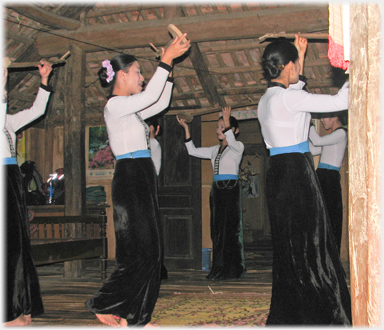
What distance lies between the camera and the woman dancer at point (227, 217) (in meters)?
5.21

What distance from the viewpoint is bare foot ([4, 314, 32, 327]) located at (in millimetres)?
2892

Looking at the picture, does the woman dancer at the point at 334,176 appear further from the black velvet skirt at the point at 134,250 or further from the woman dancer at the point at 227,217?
the black velvet skirt at the point at 134,250

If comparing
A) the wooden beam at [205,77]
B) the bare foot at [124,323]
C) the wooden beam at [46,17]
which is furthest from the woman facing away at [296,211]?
the wooden beam at [46,17]

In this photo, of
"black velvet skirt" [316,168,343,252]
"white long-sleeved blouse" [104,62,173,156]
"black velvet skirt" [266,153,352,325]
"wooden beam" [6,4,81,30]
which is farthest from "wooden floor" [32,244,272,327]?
"wooden beam" [6,4,81,30]

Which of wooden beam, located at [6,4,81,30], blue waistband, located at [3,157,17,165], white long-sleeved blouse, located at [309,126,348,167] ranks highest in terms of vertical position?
wooden beam, located at [6,4,81,30]

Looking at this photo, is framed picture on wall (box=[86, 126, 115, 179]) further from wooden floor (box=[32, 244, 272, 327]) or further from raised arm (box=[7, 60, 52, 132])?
raised arm (box=[7, 60, 52, 132])

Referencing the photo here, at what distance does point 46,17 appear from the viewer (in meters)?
5.46

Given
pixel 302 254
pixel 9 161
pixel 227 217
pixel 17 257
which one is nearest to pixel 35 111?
pixel 9 161

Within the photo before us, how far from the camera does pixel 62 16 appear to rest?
223 inches

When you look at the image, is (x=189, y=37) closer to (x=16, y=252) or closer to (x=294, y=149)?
(x=294, y=149)

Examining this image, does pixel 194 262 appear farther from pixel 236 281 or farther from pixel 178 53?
pixel 178 53

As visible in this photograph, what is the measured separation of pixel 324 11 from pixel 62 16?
3151 mm

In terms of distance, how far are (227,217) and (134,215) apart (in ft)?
8.59

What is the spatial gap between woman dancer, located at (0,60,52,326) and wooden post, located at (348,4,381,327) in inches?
83.6
